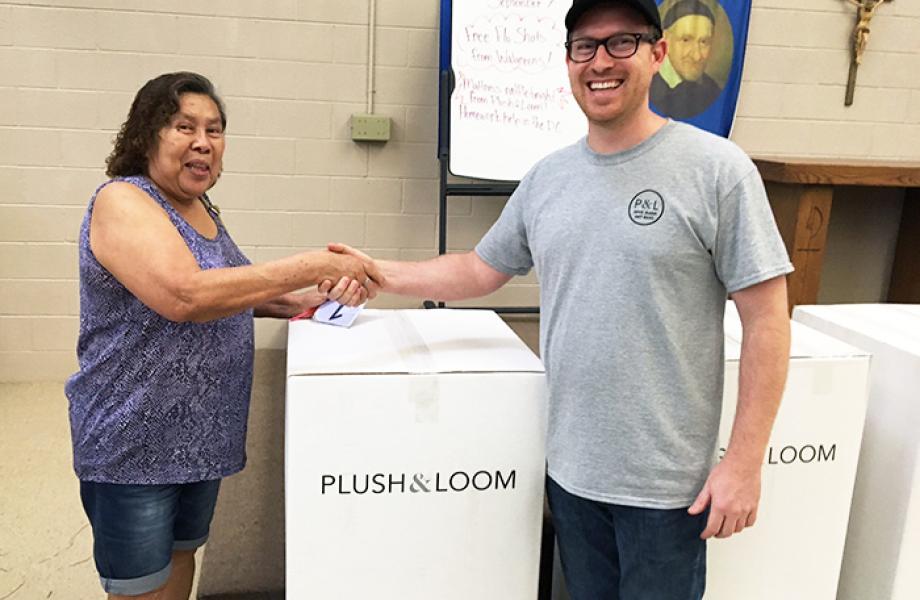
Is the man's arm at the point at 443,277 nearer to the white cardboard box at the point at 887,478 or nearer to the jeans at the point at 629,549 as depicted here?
the jeans at the point at 629,549

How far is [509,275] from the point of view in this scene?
1440 mm

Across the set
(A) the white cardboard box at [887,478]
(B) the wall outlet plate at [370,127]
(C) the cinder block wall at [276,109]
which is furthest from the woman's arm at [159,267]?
(B) the wall outlet plate at [370,127]

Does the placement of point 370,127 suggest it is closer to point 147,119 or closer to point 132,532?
point 147,119

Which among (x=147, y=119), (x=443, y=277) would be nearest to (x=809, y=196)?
(x=443, y=277)

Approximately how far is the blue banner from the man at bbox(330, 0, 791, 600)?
87.6 inches

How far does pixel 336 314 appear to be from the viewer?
1513 millimetres

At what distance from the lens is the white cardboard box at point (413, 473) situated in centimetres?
118

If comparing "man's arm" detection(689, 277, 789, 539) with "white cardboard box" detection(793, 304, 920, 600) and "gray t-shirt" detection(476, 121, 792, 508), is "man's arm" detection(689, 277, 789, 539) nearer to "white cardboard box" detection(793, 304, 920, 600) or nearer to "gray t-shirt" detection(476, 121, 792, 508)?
"gray t-shirt" detection(476, 121, 792, 508)

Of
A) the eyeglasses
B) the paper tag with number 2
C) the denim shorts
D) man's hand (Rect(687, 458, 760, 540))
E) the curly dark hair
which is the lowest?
the denim shorts

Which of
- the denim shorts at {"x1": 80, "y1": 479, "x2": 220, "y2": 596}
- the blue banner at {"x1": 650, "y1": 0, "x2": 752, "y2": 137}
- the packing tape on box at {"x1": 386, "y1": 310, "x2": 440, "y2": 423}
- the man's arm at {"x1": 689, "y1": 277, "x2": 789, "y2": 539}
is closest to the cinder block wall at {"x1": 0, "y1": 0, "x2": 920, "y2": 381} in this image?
the blue banner at {"x1": 650, "y1": 0, "x2": 752, "y2": 137}

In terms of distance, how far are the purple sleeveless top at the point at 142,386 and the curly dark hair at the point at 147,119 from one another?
0.19ft

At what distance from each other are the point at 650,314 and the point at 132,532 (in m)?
0.89

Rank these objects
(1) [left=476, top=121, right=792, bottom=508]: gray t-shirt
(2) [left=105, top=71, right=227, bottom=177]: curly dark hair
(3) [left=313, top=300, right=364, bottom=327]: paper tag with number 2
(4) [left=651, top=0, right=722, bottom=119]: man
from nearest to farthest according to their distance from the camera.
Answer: (1) [left=476, top=121, right=792, bottom=508]: gray t-shirt
(2) [left=105, top=71, right=227, bottom=177]: curly dark hair
(3) [left=313, top=300, right=364, bottom=327]: paper tag with number 2
(4) [left=651, top=0, right=722, bottom=119]: man

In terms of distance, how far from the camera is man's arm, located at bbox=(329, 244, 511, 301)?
4.75ft
